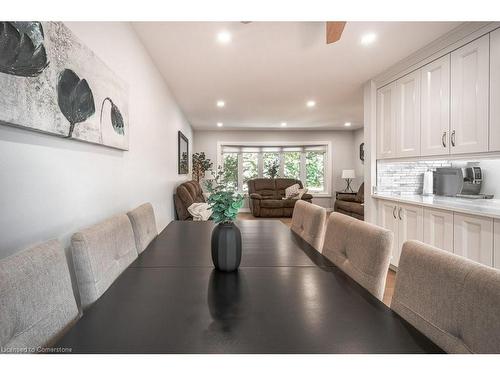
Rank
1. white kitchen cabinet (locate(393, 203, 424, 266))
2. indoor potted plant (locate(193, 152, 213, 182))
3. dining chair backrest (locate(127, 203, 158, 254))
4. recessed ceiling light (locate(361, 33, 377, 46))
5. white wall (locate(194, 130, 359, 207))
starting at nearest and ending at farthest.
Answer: dining chair backrest (locate(127, 203, 158, 254))
recessed ceiling light (locate(361, 33, 377, 46))
white kitchen cabinet (locate(393, 203, 424, 266))
indoor potted plant (locate(193, 152, 213, 182))
white wall (locate(194, 130, 359, 207))

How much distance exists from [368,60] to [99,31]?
2.76 m

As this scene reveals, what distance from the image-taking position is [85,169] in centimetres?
162

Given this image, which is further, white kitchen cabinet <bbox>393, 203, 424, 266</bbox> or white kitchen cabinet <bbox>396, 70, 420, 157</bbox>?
white kitchen cabinet <bbox>396, 70, 420, 157</bbox>

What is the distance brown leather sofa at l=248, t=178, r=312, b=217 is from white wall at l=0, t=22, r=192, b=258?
435 cm

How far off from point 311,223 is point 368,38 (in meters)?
1.96

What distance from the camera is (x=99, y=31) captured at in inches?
70.3

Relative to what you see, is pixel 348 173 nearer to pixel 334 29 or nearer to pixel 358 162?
pixel 358 162

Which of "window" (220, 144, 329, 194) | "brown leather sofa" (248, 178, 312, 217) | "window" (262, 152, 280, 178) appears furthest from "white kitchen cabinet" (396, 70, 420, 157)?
"window" (262, 152, 280, 178)

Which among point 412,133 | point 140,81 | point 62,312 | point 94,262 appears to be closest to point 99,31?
point 140,81

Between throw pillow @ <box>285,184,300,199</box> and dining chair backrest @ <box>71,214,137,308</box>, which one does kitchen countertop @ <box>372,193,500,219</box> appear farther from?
throw pillow @ <box>285,184,300,199</box>

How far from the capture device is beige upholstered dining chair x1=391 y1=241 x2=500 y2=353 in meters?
0.62

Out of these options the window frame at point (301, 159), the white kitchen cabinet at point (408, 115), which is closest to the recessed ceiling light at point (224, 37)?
the white kitchen cabinet at point (408, 115)

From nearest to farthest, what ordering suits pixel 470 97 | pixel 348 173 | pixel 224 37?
pixel 470 97 < pixel 224 37 < pixel 348 173

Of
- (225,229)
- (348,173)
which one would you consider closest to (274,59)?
(225,229)
